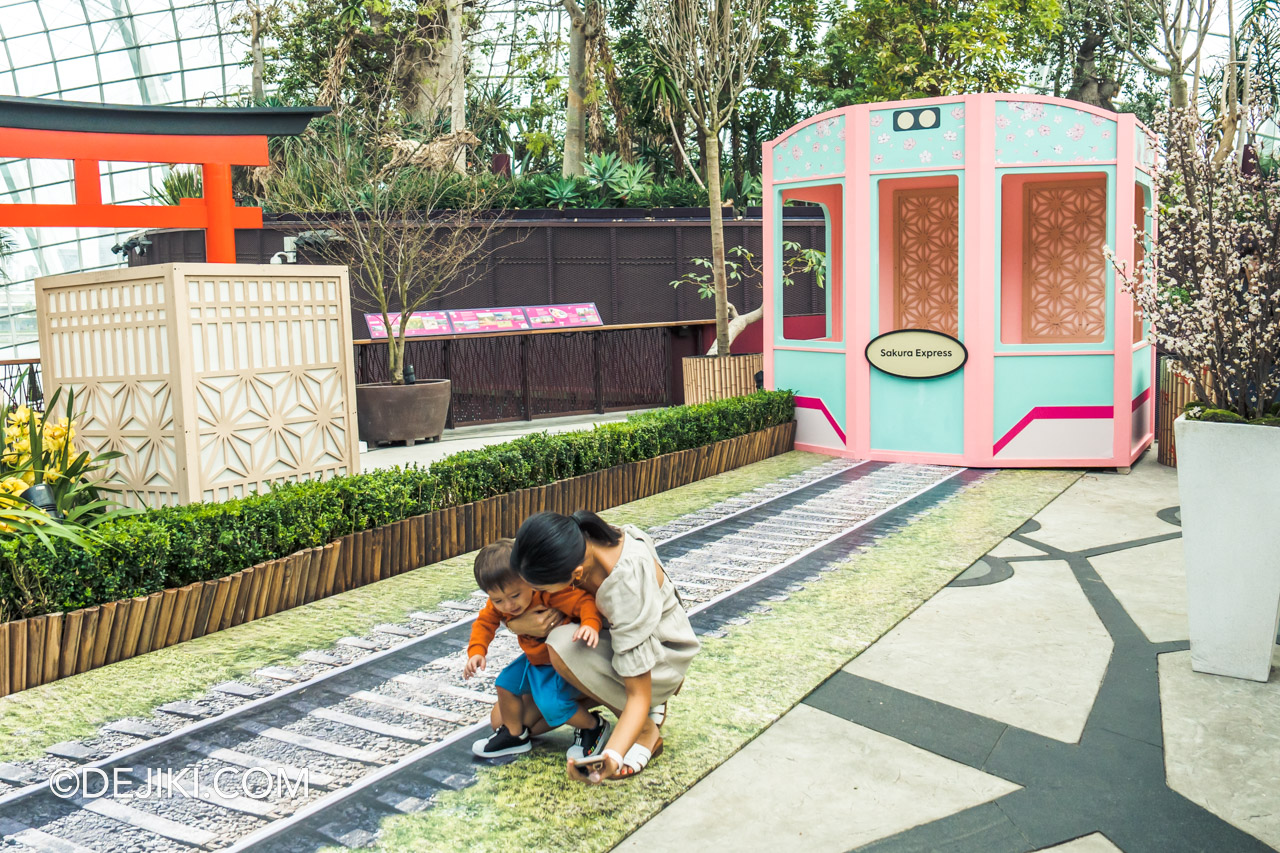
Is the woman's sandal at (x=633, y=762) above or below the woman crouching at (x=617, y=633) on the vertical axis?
below

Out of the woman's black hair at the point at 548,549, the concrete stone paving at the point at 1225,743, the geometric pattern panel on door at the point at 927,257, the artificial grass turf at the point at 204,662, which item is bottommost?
the concrete stone paving at the point at 1225,743

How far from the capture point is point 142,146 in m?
6.88

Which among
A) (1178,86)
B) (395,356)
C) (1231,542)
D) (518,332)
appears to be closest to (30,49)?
(518,332)

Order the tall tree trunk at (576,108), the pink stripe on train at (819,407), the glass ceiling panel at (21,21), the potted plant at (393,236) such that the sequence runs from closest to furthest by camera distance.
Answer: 1. the pink stripe on train at (819,407)
2. the potted plant at (393,236)
3. the tall tree trunk at (576,108)
4. the glass ceiling panel at (21,21)

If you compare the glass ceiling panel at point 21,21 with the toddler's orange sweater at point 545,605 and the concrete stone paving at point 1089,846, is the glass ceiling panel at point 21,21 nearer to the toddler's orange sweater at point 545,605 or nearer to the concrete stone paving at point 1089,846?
the toddler's orange sweater at point 545,605

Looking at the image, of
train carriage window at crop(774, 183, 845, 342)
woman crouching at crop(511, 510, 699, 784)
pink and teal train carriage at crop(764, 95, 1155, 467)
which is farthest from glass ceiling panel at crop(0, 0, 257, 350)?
woman crouching at crop(511, 510, 699, 784)

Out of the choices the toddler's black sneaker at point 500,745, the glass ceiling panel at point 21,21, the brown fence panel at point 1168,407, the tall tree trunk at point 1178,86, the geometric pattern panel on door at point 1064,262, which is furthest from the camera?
the glass ceiling panel at point 21,21

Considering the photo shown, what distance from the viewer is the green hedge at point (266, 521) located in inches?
187

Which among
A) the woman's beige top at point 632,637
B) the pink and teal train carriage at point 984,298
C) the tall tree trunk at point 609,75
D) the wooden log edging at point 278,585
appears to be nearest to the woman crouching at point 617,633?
the woman's beige top at point 632,637

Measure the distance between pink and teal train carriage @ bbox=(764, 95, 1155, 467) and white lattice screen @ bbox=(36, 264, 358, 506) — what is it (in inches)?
204

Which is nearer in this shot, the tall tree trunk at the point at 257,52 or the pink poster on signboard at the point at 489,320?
the pink poster on signboard at the point at 489,320

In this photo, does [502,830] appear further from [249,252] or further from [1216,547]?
[249,252]

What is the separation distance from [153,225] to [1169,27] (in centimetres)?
1383

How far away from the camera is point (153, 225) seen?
24.1ft
